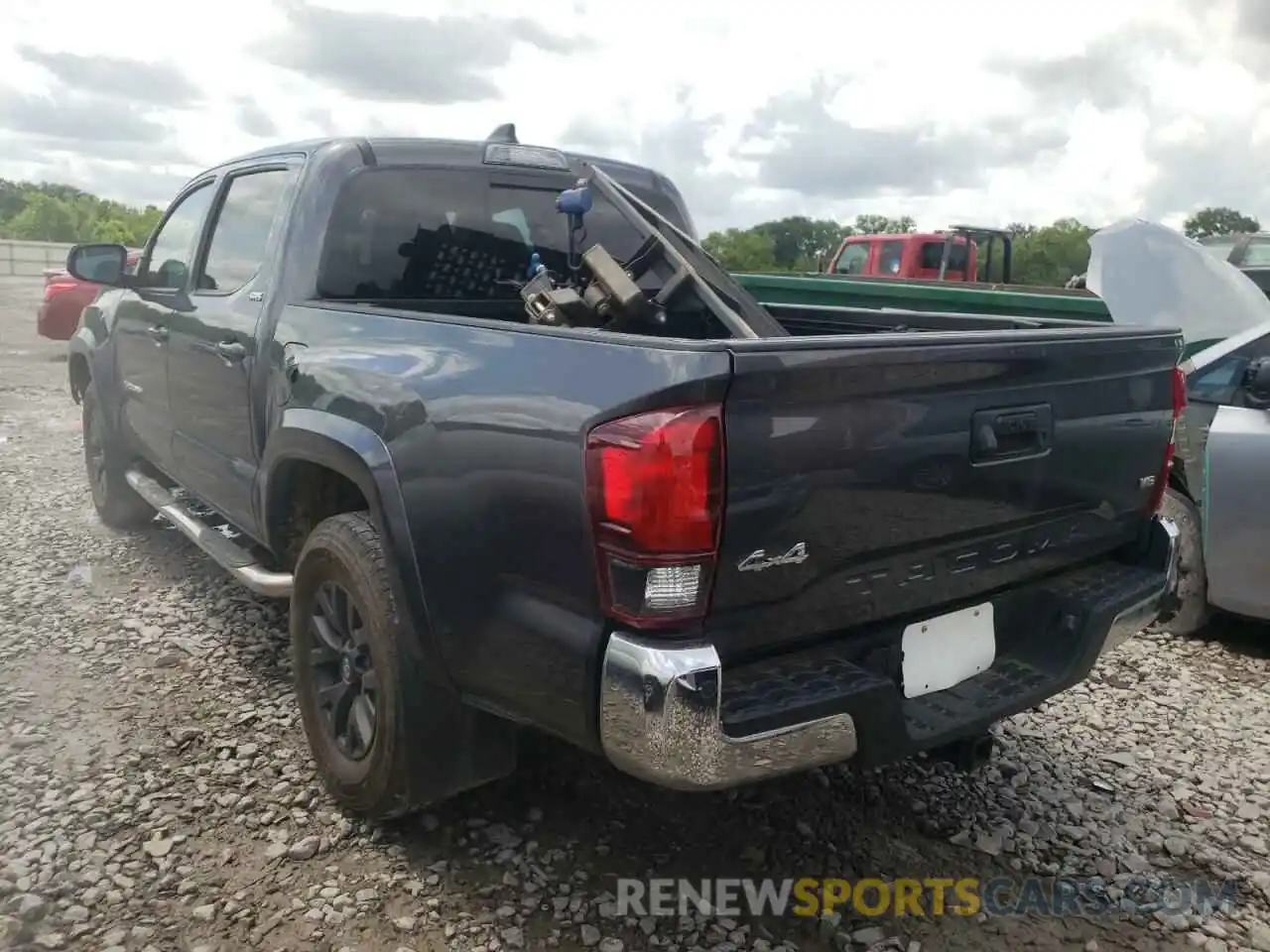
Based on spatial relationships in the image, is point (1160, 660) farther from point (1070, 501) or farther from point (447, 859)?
point (447, 859)

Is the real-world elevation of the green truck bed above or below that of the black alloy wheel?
above

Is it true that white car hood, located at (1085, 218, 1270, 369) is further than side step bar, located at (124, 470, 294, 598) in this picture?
Yes

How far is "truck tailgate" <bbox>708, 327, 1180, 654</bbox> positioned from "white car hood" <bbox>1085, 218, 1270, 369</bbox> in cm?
274

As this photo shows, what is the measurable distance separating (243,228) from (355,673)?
75.8 inches

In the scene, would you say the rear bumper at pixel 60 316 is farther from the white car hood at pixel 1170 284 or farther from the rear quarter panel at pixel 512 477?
the rear quarter panel at pixel 512 477

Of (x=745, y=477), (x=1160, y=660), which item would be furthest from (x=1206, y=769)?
(x=745, y=477)

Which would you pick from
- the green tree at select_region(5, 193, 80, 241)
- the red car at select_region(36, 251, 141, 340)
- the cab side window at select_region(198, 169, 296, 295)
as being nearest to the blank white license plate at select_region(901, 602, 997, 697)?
the cab side window at select_region(198, 169, 296, 295)

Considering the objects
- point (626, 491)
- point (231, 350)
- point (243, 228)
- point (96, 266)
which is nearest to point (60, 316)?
point (96, 266)

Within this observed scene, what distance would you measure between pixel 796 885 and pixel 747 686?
871 mm

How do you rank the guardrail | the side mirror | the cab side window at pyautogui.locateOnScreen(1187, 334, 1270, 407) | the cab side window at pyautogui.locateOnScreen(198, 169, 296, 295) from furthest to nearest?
the guardrail < the side mirror < the cab side window at pyautogui.locateOnScreen(1187, 334, 1270, 407) < the cab side window at pyautogui.locateOnScreen(198, 169, 296, 295)

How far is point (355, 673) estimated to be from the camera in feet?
9.50

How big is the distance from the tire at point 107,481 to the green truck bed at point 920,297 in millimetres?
3431

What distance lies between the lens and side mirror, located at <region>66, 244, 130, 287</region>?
189 inches

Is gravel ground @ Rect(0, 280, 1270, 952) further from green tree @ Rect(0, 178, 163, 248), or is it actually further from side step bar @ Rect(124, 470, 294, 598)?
green tree @ Rect(0, 178, 163, 248)
